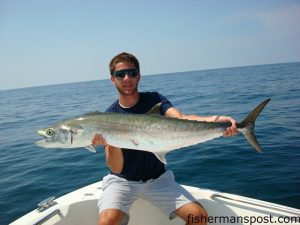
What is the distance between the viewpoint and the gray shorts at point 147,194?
3.92m

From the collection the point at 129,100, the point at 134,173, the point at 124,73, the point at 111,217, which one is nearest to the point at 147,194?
the point at 134,173

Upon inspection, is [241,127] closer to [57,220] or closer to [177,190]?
[177,190]

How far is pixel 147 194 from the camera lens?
13.5 ft

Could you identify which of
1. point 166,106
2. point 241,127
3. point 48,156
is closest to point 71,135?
point 166,106

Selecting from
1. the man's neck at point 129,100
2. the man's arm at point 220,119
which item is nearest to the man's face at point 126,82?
the man's neck at point 129,100

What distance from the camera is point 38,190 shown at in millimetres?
7703

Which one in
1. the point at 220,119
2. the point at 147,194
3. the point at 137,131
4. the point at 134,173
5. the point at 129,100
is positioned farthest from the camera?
the point at 129,100

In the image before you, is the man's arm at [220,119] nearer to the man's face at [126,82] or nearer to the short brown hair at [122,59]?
the man's face at [126,82]

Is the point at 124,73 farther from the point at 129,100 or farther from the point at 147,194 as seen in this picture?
the point at 147,194

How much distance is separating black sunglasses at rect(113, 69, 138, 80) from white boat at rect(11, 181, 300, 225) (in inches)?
73.5

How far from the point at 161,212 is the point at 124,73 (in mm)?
2135

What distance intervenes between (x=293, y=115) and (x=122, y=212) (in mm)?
11277

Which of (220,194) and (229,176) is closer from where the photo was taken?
Answer: (220,194)

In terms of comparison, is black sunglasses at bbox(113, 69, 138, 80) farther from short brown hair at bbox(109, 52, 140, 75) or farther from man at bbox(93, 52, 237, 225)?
short brown hair at bbox(109, 52, 140, 75)
